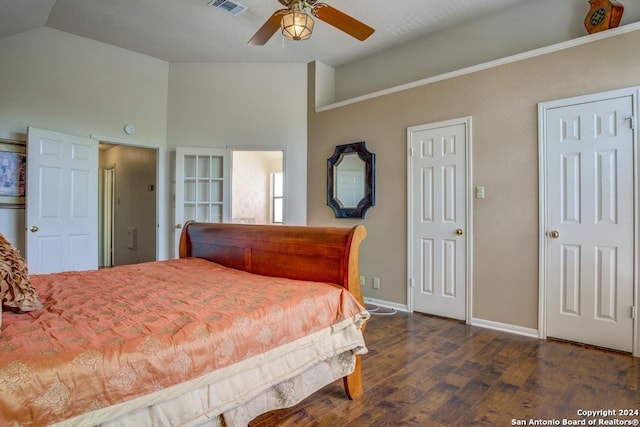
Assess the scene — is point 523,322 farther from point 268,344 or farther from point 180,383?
point 180,383

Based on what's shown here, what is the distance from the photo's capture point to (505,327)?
320 cm

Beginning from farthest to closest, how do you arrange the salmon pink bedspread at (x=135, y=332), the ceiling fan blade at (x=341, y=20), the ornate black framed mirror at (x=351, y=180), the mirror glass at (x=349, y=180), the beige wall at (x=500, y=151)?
the mirror glass at (x=349, y=180) < the ornate black framed mirror at (x=351, y=180) < the beige wall at (x=500, y=151) < the ceiling fan blade at (x=341, y=20) < the salmon pink bedspread at (x=135, y=332)

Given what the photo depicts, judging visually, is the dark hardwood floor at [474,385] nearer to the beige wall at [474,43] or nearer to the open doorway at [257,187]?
the beige wall at [474,43]

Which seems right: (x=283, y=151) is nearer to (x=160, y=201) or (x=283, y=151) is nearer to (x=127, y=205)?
(x=160, y=201)

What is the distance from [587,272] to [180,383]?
313 cm

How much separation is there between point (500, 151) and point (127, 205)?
6.13 m

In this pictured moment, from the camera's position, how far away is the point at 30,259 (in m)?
3.57

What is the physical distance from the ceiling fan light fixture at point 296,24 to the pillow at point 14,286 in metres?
2.03

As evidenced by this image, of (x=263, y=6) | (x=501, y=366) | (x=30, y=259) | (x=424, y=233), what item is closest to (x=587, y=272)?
(x=501, y=366)

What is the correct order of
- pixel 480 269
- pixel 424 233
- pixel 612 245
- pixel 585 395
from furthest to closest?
pixel 424 233 → pixel 480 269 → pixel 612 245 → pixel 585 395

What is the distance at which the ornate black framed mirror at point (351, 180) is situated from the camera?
4227mm

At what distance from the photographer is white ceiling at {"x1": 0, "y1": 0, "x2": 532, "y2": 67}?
11.1ft

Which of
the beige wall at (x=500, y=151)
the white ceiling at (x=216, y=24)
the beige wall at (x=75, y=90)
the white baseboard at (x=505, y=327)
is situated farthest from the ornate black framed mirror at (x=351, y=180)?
the beige wall at (x=75, y=90)

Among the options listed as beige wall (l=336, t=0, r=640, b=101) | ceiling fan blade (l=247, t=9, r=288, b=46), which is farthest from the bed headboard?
beige wall (l=336, t=0, r=640, b=101)
